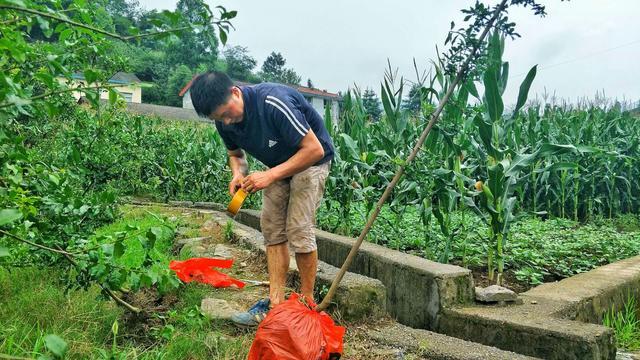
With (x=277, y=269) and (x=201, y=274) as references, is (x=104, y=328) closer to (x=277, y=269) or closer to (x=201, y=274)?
(x=201, y=274)

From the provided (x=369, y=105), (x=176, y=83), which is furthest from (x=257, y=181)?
(x=176, y=83)

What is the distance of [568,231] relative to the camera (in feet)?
19.0

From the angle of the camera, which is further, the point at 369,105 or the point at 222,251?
the point at 369,105

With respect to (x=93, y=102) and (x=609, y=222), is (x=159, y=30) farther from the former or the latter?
(x=609, y=222)

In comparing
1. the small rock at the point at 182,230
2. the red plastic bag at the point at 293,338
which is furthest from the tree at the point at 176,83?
the red plastic bag at the point at 293,338

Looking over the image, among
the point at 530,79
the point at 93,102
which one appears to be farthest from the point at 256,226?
the point at 93,102

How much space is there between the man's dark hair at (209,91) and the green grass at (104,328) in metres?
0.65

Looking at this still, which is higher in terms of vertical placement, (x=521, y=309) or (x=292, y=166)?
(x=292, y=166)

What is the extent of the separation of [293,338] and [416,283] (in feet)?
4.05

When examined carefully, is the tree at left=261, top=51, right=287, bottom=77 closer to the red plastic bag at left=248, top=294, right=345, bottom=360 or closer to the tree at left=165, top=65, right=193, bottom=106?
the tree at left=165, top=65, right=193, bottom=106

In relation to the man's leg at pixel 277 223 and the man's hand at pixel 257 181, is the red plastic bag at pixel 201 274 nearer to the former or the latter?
the man's leg at pixel 277 223

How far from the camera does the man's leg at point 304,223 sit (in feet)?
9.65

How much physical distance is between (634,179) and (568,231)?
3076 mm

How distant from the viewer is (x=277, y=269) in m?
3.08
